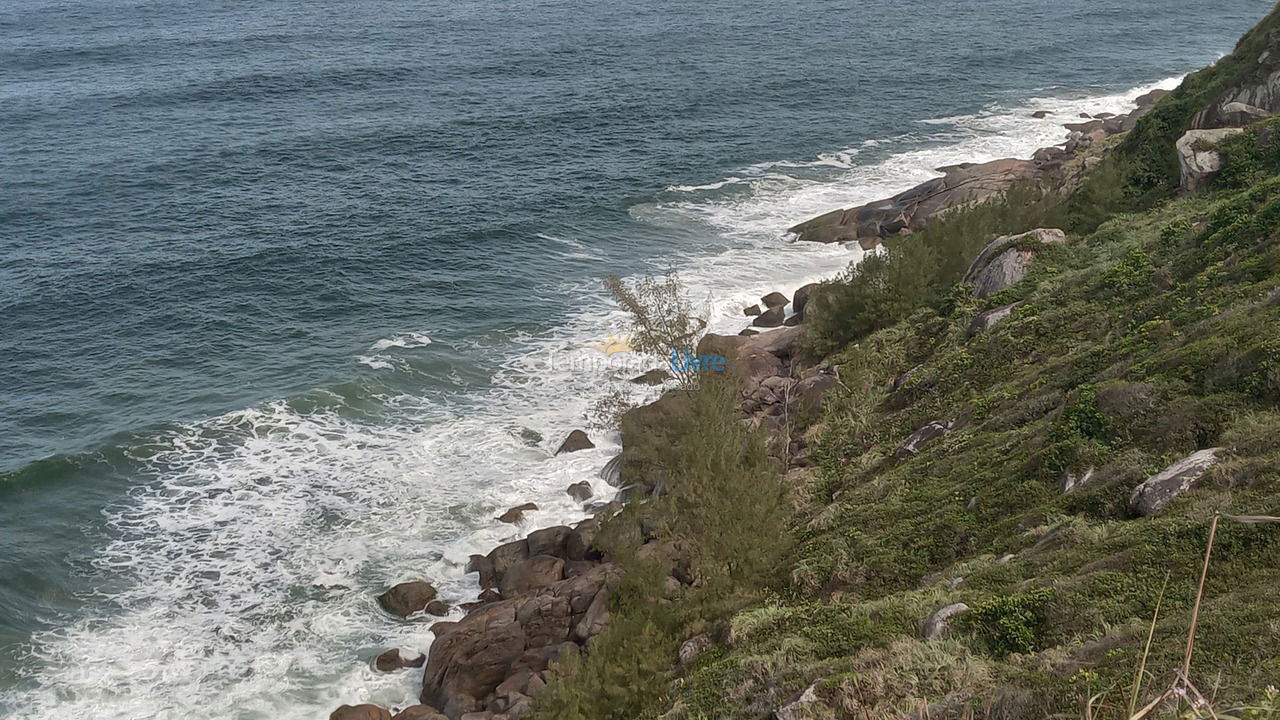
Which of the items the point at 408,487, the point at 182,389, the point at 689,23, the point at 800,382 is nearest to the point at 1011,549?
the point at 800,382

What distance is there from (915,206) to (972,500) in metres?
31.1

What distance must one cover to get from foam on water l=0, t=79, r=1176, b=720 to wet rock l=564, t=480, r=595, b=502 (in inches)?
10.3

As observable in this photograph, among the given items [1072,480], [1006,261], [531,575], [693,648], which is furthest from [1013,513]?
[1006,261]

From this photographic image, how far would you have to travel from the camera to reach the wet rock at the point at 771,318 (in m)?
36.2

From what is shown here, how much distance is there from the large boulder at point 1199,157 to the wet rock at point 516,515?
22427 millimetres

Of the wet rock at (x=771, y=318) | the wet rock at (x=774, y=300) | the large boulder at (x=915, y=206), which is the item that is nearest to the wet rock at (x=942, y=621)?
the wet rock at (x=771, y=318)

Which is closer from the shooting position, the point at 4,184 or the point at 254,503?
the point at 254,503

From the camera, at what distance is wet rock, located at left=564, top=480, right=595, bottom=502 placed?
27.5 metres

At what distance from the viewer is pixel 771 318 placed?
3641 cm

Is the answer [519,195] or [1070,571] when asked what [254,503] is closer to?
[1070,571]

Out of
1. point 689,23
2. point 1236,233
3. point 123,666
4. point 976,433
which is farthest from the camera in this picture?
point 689,23

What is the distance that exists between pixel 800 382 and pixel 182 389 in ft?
76.7

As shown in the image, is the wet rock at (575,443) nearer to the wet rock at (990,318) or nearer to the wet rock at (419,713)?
the wet rock at (419,713)

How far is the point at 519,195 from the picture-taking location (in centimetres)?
5241
